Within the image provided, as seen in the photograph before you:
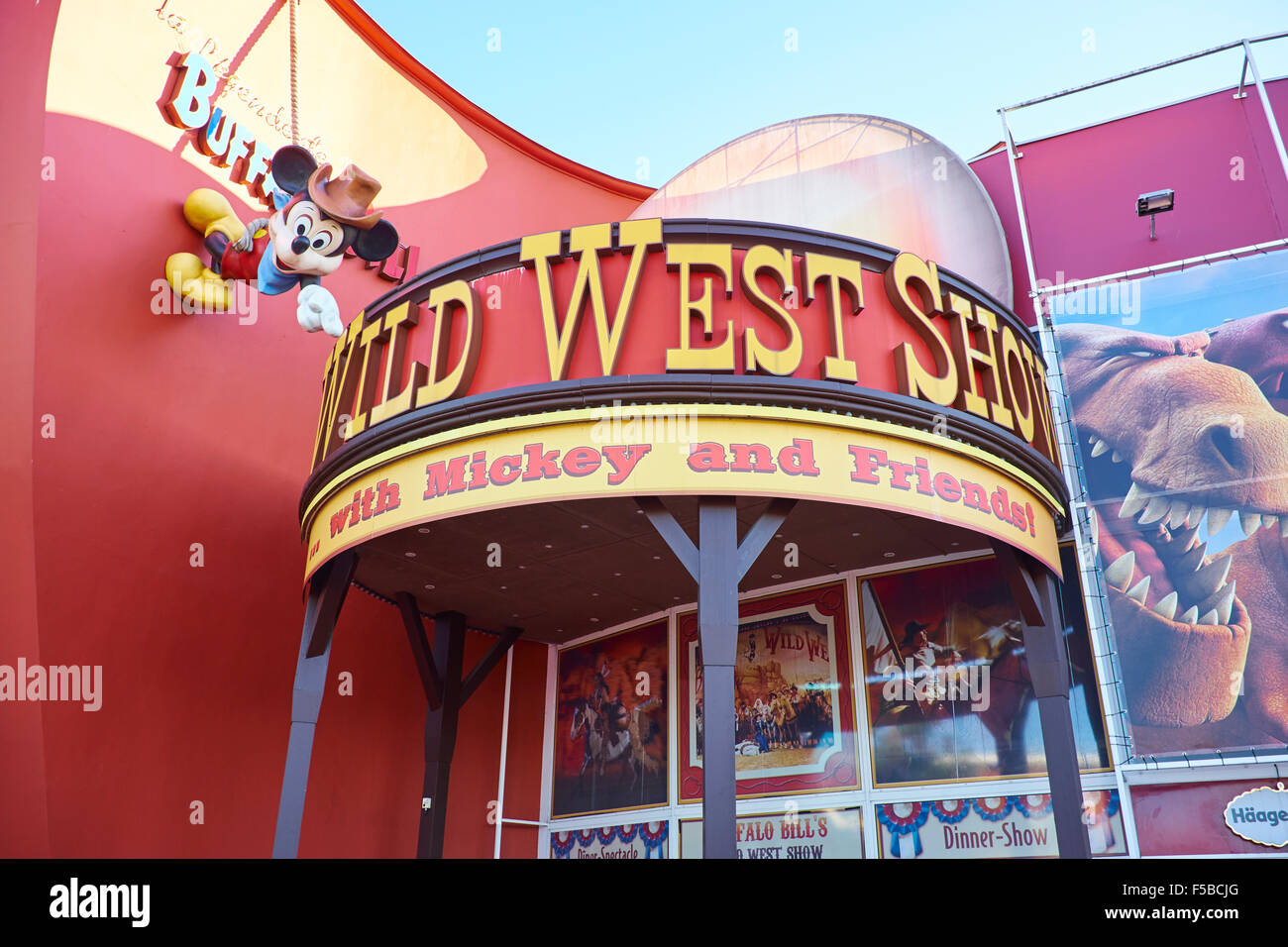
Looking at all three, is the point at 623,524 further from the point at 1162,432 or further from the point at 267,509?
the point at 1162,432

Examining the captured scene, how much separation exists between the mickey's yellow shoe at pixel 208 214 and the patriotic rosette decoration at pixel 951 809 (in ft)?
34.8

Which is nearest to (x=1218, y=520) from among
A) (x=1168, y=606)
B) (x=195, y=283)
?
(x=1168, y=606)

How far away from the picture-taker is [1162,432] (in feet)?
33.4

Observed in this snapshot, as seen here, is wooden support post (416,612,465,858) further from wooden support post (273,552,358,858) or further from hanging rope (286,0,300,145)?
hanging rope (286,0,300,145)

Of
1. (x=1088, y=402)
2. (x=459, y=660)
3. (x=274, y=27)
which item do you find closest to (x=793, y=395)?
(x=1088, y=402)

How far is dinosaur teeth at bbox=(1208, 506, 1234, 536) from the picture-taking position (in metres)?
9.63

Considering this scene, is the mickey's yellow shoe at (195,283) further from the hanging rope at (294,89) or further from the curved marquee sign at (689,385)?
the curved marquee sign at (689,385)

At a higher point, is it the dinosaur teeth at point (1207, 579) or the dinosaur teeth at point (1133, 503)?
the dinosaur teeth at point (1133, 503)

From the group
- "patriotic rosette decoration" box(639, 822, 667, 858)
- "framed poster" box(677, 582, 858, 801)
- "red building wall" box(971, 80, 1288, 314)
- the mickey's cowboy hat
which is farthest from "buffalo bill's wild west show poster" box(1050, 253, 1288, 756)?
the mickey's cowboy hat

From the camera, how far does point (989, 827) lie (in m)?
9.96

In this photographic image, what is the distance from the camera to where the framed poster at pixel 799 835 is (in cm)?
1077

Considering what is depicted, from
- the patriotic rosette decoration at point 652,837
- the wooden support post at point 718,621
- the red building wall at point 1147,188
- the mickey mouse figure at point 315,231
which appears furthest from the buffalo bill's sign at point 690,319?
the patriotic rosette decoration at point 652,837

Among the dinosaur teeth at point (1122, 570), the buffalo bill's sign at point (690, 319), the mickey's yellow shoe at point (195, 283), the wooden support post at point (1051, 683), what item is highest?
the mickey's yellow shoe at point (195, 283)

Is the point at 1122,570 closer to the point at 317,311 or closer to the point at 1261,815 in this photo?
the point at 1261,815
